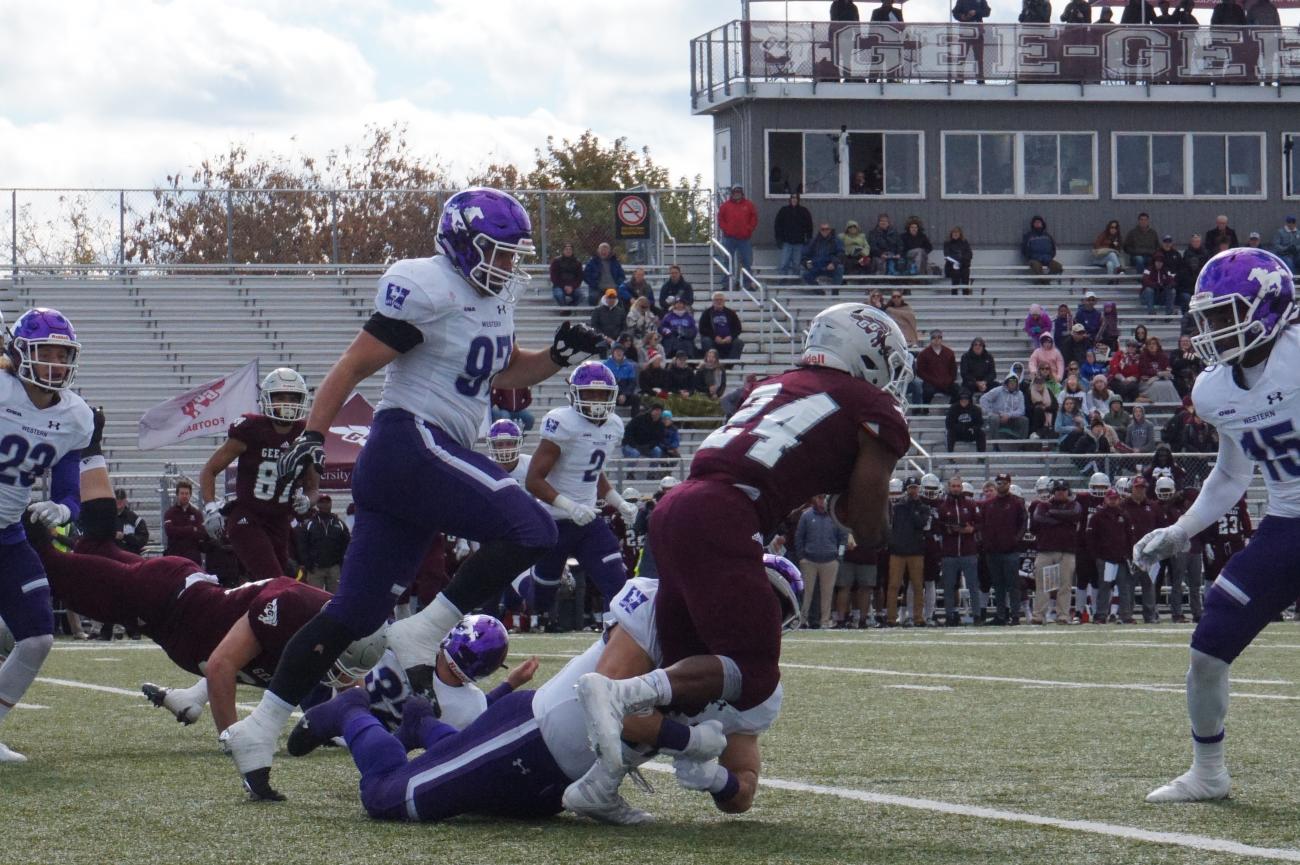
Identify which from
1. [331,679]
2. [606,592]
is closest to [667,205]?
[606,592]

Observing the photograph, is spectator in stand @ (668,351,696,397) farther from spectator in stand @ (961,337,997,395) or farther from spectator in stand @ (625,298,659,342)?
spectator in stand @ (961,337,997,395)

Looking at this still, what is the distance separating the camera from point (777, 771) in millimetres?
6074

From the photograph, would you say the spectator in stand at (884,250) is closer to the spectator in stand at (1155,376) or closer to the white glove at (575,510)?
the spectator in stand at (1155,376)

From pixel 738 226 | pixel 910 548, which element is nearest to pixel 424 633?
pixel 910 548

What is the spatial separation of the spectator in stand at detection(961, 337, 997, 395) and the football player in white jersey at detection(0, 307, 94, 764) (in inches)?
639

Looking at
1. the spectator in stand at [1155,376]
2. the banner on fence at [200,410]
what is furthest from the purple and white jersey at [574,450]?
the spectator in stand at [1155,376]

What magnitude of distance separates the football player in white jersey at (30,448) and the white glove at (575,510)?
4292mm

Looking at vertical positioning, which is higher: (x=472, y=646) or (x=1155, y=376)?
(x=1155, y=376)

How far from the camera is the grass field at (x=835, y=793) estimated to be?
442cm

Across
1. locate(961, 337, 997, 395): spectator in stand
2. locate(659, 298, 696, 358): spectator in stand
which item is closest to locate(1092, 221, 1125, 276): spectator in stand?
locate(961, 337, 997, 395): spectator in stand

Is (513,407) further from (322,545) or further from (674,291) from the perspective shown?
(674,291)

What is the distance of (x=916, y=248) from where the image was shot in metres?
27.0

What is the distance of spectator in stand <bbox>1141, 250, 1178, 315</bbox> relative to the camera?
2636cm

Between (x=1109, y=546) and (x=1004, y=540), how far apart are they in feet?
3.29
